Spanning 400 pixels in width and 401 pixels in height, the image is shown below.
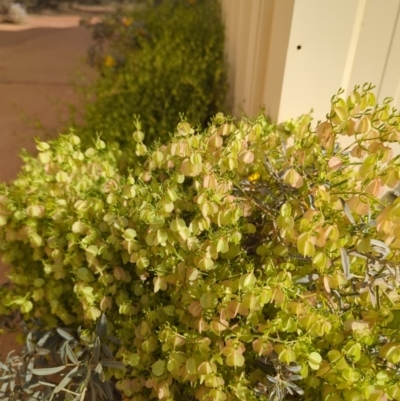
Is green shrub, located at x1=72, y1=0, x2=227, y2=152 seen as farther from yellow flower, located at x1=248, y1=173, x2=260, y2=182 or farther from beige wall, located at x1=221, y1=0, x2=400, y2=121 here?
yellow flower, located at x1=248, y1=173, x2=260, y2=182

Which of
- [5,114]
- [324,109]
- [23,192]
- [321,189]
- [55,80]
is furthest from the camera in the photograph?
[55,80]

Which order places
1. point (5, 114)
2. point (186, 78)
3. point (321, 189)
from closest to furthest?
point (321, 189) → point (186, 78) → point (5, 114)

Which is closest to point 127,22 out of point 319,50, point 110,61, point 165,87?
point 110,61

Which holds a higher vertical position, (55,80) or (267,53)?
(267,53)

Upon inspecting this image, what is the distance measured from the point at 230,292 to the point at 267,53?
57cm

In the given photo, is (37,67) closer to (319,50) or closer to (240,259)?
(319,50)

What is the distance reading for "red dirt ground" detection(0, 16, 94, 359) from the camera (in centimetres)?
173

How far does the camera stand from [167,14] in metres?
1.48

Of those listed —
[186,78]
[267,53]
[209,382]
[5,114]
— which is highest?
[267,53]

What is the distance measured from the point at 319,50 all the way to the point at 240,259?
1.43 feet

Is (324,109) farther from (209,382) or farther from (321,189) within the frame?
(209,382)

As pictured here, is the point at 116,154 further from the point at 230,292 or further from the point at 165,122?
the point at 230,292

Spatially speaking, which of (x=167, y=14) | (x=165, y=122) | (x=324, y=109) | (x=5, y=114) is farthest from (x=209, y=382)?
(x=5, y=114)

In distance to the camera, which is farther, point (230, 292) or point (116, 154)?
point (116, 154)
